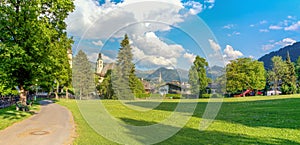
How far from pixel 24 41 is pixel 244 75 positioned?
6273 cm

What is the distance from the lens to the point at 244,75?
7094cm

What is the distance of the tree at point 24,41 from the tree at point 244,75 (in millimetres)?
58796

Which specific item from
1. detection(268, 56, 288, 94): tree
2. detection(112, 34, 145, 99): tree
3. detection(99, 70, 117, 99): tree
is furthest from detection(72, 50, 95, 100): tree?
detection(268, 56, 288, 94): tree

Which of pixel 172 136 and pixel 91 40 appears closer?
pixel 172 136

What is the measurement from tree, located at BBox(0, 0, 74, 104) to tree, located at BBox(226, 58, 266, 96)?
58.8m

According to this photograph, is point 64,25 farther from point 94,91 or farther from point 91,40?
point 94,91

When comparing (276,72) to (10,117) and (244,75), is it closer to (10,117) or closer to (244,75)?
(244,75)

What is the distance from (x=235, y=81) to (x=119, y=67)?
3871 cm

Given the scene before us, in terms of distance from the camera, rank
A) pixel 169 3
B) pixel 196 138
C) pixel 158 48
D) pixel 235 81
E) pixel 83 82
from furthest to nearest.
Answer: pixel 235 81 < pixel 83 82 < pixel 158 48 < pixel 169 3 < pixel 196 138

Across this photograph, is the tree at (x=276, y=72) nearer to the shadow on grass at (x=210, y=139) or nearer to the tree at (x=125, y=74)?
the tree at (x=125, y=74)

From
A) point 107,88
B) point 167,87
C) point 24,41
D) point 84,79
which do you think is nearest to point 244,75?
point 167,87

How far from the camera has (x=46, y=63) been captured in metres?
19.7

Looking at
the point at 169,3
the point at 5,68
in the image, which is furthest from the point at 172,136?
the point at 5,68

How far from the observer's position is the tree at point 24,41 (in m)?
17.5
